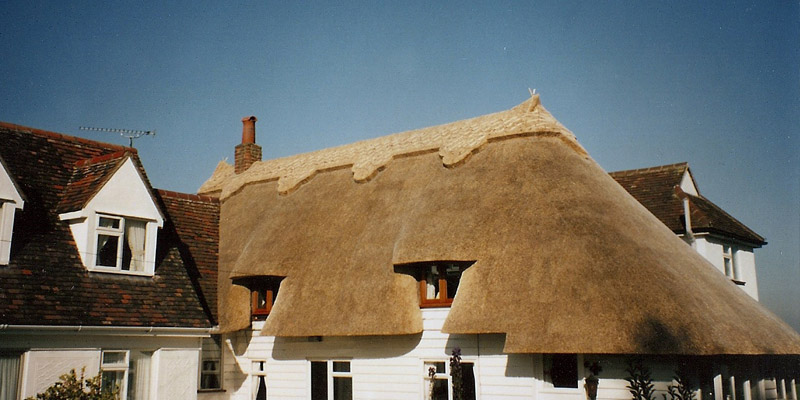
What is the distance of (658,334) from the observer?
1392 cm

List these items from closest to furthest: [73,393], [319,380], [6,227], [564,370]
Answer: [73,393], [564,370], [6,227], [319,380]

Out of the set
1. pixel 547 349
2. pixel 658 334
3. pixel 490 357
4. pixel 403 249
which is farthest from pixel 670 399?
pixel 403 249

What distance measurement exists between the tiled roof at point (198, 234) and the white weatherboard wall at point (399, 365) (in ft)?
6.00

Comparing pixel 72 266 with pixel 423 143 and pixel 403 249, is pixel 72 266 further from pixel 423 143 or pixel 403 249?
pixel 423 143

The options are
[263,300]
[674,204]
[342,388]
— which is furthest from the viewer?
[674,204]

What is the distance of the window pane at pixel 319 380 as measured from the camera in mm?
20172

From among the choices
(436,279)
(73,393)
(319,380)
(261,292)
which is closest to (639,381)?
(436,279)

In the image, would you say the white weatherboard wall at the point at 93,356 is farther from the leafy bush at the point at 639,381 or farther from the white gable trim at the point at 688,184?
the white gable trim at the point at 688,184

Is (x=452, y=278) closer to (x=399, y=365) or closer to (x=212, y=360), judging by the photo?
(x=399, y=365)

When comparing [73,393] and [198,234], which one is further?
[198,234]

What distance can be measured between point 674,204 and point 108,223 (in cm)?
1996

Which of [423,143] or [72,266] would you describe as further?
[423,143]

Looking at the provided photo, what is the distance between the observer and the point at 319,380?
2022 cm

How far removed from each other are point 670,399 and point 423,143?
1074 cm
